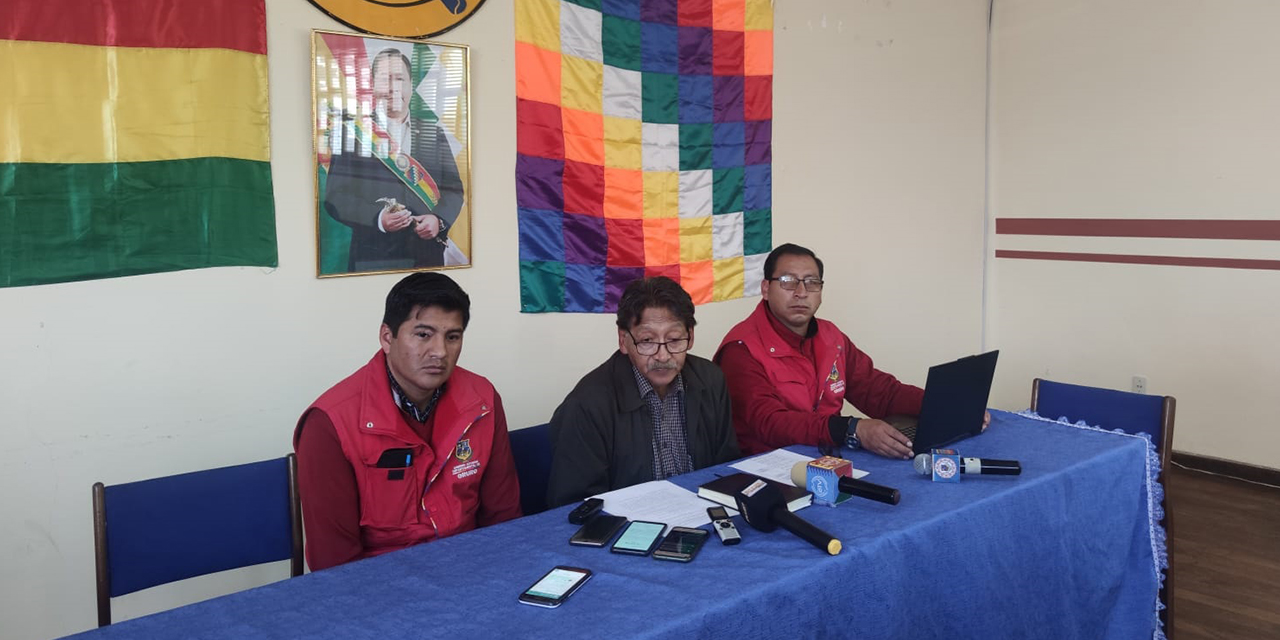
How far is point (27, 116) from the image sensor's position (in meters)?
2.34


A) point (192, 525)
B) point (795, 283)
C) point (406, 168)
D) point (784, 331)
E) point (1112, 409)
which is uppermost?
point (406, 168)

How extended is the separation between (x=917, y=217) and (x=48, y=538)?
4409 millimetres

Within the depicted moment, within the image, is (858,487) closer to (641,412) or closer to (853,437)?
(853,437)

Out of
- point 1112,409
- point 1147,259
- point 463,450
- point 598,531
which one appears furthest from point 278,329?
point 1147,259

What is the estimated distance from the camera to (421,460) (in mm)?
1990

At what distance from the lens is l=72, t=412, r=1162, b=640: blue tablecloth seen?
1408 mm

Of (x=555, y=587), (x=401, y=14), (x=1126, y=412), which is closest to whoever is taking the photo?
(x=555, y=587)

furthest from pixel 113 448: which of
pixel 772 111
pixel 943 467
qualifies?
pixel 772 111

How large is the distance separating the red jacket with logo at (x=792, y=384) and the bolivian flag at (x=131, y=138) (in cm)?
155

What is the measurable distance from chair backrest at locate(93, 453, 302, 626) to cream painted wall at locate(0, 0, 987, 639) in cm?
84

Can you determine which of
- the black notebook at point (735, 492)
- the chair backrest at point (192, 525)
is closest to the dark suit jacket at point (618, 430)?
the black notebook at point (735, 492)

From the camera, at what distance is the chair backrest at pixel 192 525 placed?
1.79 meters

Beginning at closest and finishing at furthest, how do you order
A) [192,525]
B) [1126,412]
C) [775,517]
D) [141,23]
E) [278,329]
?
[775,517]
[192,525]
[141,23]
[1126,412]
[278,329]

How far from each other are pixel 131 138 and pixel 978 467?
2492 mm
